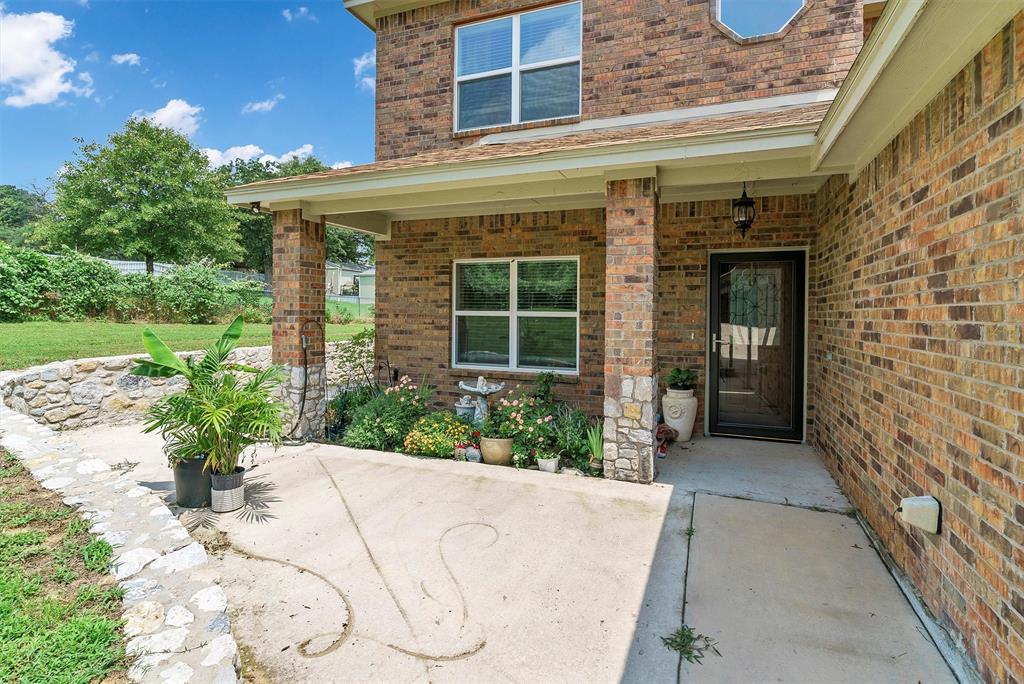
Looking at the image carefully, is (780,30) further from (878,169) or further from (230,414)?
(230,414)

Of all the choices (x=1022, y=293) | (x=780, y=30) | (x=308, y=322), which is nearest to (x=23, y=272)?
(x=308, y=322)

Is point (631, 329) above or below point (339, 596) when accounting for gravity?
above

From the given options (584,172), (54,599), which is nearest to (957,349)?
(584,172)

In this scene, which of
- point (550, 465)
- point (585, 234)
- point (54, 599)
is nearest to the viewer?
point (54, 599)

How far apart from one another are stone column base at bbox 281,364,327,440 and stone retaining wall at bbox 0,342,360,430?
4.5 inches

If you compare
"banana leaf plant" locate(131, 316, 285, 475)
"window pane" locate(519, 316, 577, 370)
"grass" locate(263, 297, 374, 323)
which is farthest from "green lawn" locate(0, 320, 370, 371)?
"grass" locate(263, 297, 374, 323)

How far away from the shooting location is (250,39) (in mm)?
18688

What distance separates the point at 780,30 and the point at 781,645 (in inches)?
259

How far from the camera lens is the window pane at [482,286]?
7.49 meters

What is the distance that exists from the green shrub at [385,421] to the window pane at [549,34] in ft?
16.5

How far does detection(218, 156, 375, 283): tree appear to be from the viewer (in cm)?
4047

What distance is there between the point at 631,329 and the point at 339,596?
324cm

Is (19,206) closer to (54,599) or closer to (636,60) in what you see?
(636,60)

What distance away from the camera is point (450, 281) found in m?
7.70
